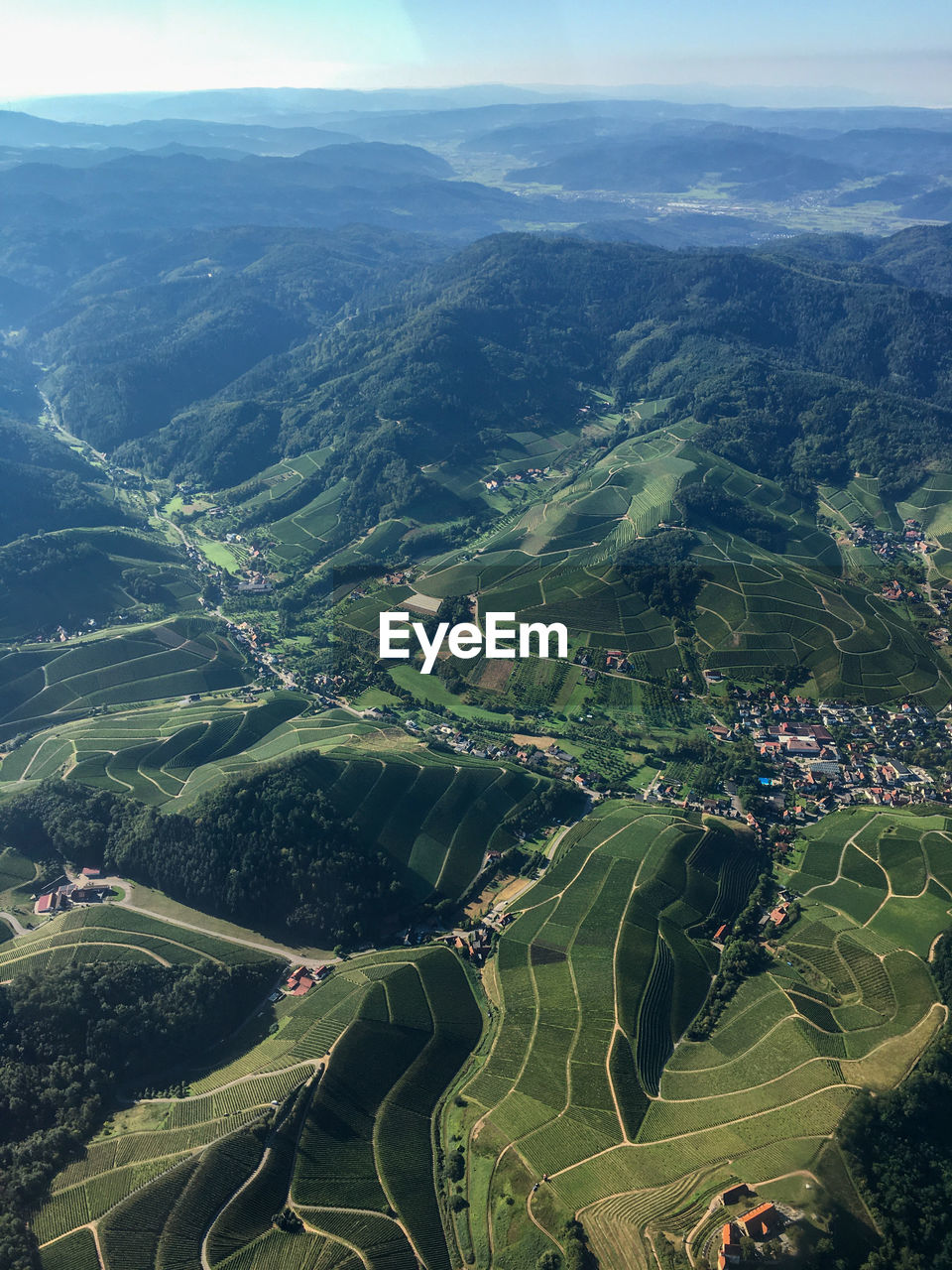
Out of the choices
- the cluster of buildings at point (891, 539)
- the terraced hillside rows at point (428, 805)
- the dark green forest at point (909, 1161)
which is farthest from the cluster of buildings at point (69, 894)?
the cluster of buildings at point (891, 539)

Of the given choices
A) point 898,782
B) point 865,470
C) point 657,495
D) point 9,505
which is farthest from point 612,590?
point 9,505

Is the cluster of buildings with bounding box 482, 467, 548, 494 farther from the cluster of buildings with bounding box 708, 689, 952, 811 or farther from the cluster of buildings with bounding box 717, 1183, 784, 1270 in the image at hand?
the cluster of buildings with bounding box 717, 1183, 784, 1270

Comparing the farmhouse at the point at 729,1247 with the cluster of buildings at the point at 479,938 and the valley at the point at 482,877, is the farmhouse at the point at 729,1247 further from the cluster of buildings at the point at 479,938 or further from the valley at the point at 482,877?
the cluster of buildings at the point at 479,938

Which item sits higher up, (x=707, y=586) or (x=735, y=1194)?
(x=707, y=586)

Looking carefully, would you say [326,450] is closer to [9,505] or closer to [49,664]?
[9,505]

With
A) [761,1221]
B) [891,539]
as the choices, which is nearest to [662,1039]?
[761,1221]

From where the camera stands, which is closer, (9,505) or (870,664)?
(870,664)

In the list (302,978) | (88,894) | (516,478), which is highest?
(516,478)

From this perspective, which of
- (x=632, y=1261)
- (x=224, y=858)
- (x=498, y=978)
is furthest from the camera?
(x=224, y=858)

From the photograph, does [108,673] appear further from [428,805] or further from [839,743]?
[839,743]
